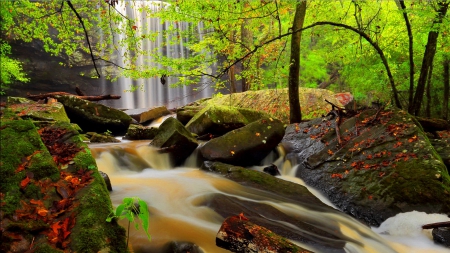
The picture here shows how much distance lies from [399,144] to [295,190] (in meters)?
2.22

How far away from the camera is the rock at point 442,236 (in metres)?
3.66

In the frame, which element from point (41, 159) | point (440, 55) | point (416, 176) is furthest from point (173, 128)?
point (440, 55)

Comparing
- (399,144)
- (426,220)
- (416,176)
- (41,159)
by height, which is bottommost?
(426,220)

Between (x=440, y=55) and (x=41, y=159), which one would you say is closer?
(x=41, y=159)

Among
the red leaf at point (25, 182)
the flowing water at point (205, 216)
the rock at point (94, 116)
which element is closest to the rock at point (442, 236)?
the flowing water at point (205, 216)

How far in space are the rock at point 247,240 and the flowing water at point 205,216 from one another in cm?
96

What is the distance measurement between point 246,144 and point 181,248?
3661mm

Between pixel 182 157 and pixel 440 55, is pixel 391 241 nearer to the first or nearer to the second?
pixel 182 157

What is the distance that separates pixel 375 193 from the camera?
14.9 feet

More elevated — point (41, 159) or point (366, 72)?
point (366, 72)

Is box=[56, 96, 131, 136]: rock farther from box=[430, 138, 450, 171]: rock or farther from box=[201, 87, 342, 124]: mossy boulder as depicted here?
box=[430, 138, 450, 171]: rock

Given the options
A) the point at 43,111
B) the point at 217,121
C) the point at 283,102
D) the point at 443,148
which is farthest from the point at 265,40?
the point at 43,111

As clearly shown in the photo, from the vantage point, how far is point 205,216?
13.2 feet

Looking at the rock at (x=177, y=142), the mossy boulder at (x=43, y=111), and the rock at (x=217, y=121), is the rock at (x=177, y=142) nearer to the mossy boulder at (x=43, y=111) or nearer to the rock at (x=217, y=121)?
the rock at (x=217, y=121)
